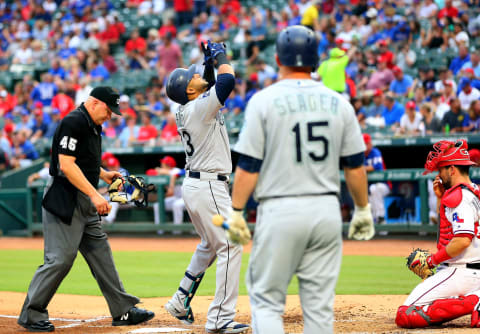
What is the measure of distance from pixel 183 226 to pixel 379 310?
7.85m

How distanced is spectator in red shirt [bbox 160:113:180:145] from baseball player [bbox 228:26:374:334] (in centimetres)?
1144

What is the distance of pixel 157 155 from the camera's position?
52.4ft

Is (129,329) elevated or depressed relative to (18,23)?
depressed

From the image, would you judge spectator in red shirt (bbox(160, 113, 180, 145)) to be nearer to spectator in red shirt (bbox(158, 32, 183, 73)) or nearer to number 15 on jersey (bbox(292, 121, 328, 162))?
spectator in red shirt (bbox(158, 32, 183, 73))

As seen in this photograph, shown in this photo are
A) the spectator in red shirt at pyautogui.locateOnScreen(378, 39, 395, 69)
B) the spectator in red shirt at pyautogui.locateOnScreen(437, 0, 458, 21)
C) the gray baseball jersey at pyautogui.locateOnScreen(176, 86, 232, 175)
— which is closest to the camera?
the gray baseball jersey at pyautogui.locateOnScreen(176, 86, 232, 175)

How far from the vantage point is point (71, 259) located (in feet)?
18.5

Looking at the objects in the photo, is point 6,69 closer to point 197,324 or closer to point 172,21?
point 172,21

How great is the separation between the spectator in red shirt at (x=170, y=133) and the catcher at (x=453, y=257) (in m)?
10.1

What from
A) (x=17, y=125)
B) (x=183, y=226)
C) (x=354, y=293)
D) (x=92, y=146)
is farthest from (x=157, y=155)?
(x=92, y=146)

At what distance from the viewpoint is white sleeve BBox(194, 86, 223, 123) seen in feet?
17.6

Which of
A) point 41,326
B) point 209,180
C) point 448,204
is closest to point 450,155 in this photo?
point 448,204

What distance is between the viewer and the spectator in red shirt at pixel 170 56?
18766 mm

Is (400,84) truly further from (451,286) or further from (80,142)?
(80,142)

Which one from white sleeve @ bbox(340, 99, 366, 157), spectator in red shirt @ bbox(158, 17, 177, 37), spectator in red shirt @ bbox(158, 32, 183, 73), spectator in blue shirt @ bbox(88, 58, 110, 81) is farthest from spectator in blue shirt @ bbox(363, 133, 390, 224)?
spectator in blue shirt @ bbox(88, 58, 110, 81)
